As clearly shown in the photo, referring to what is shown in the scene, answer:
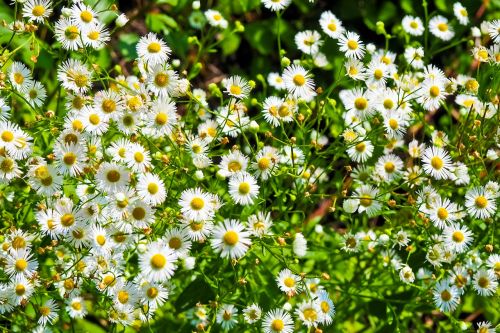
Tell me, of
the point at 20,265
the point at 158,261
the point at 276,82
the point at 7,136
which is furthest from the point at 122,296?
the point at 276,82

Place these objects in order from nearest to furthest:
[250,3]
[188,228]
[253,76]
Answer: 1. [188,228]
2. [250,3]
3. [253,76]

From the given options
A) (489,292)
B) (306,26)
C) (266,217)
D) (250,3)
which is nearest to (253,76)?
(306,26)

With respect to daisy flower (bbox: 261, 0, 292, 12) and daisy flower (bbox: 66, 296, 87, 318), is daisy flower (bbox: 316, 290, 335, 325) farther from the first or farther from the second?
daisy flower (bbox: 261, 0, 292, 12)

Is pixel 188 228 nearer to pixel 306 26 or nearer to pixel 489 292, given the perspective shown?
pixel 489 292

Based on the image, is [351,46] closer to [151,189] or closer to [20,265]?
[151,189]

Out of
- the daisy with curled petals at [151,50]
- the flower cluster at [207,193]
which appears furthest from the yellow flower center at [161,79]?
the daisy with curled petals at [151,50]

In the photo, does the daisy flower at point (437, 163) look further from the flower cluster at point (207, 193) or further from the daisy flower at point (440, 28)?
the daisy flower at point (440, 28)
